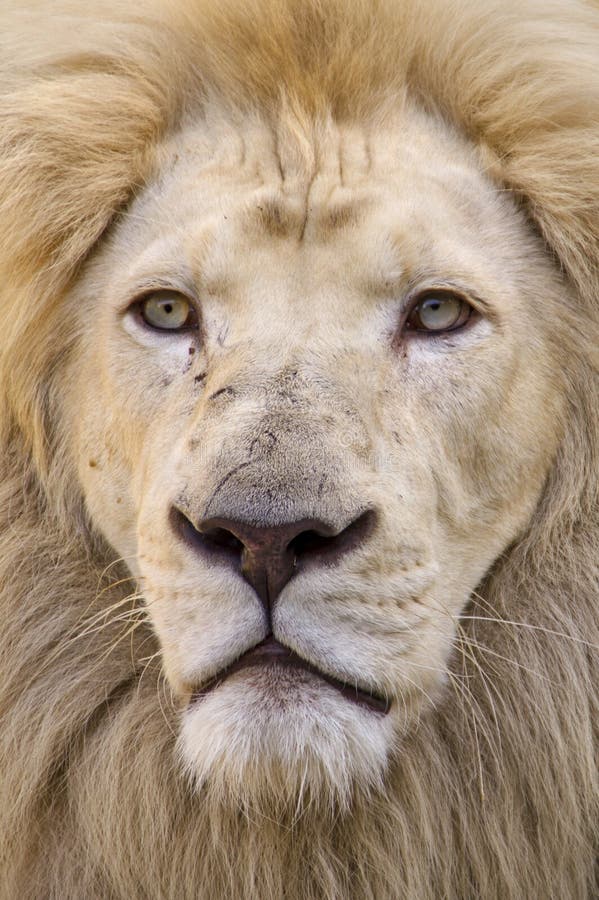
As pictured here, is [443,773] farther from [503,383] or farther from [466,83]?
[466,83]

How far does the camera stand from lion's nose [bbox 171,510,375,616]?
6.50 feet

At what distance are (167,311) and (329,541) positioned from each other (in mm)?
706

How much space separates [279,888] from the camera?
2.39 m

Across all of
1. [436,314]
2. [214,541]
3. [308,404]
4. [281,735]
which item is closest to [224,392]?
[308,404]

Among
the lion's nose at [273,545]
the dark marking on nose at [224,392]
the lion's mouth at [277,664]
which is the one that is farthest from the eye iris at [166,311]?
the lion's mouth at [277,664]

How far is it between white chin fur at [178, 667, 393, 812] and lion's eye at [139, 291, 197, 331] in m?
0.77

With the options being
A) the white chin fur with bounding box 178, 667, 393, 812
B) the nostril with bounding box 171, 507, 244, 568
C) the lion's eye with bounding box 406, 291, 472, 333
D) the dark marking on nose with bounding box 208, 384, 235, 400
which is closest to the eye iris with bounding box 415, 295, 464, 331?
the lion's eye with bounding box 406, 291, 472, 333

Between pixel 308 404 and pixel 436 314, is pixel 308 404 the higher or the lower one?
the lower one

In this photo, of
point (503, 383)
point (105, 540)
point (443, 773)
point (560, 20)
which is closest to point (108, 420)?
point (105, 540)

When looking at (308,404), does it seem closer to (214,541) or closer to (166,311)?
(214,541)

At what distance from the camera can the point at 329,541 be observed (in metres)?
2.05

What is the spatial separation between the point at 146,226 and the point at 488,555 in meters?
0.97

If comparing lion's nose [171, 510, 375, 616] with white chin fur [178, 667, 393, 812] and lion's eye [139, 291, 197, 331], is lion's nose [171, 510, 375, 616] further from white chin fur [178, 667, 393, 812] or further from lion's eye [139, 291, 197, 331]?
lion's eye [139, 291, 197, 331]

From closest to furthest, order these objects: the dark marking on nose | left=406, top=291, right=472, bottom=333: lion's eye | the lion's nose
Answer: the lion's nose → the dark marking on nose → left=406, top=291, right=472, bottom=333: lion's eye
